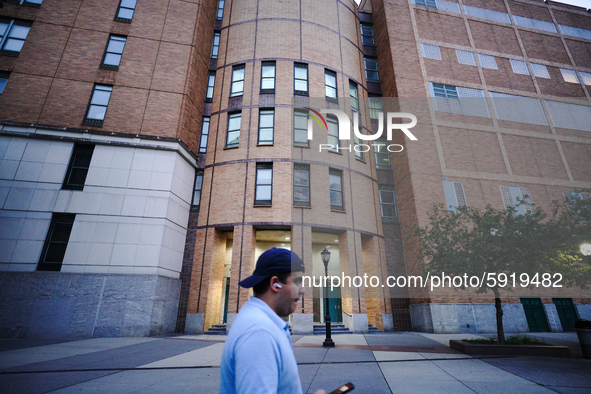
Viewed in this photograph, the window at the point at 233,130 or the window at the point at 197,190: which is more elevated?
the window at the point at 233,130

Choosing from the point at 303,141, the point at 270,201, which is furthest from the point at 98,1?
the point at 270,201

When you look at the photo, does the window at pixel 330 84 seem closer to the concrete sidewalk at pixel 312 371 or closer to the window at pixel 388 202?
the window at pixel 388 202

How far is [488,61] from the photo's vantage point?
23219 millimetres

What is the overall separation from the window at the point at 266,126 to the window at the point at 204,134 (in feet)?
12.6

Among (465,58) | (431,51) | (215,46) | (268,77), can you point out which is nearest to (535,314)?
(465,58)

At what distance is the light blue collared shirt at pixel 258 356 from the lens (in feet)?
4.36

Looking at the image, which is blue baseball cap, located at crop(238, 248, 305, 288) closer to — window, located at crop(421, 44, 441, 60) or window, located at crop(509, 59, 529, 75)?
window, located at crop(421, 44, 441, 60)

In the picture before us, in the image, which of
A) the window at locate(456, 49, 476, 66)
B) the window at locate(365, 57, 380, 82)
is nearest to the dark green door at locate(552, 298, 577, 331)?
the window at locate(456, 49, 476, 66)

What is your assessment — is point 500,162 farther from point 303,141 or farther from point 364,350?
point 364,350

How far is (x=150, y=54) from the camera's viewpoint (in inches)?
686

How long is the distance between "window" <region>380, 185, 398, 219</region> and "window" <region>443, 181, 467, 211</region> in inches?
134

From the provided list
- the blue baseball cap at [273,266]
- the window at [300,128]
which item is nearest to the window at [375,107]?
the window at [300,128]

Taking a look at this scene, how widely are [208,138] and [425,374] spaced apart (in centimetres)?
1731

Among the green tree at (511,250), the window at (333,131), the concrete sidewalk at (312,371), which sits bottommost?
the concrete sidewalk at (312,371)
